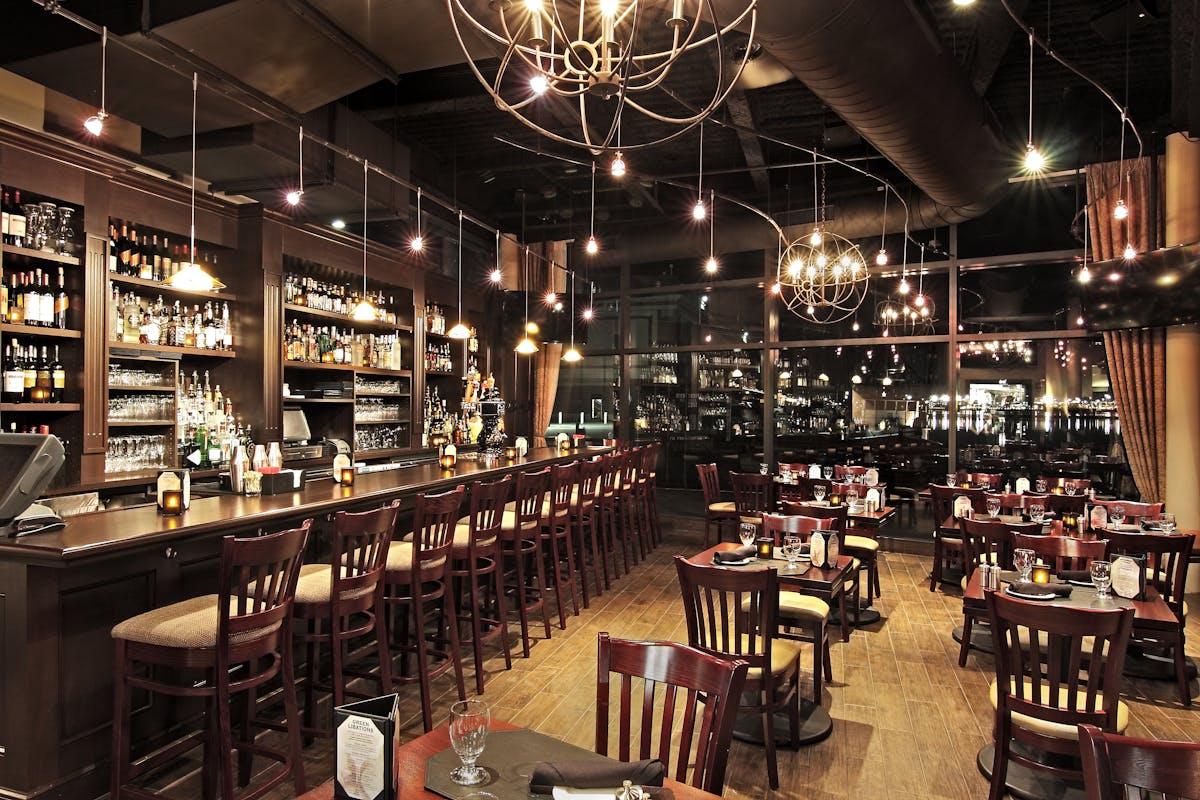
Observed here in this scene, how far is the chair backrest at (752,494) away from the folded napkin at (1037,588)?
319cm

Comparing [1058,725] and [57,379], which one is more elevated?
[57,379]

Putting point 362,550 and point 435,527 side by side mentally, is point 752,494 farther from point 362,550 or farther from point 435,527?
point 362,550

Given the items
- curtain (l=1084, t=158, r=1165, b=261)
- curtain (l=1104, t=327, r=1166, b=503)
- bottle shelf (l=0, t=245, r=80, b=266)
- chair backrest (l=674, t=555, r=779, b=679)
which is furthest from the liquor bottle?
curtain (l=1104, t=327, r=1166, b=503)

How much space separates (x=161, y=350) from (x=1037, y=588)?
565 centimetres

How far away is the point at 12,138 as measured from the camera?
13.7 feet

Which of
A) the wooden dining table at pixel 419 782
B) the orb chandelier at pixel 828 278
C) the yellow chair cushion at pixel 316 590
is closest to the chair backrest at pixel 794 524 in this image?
the yellow chair cushion at pixel 316 590

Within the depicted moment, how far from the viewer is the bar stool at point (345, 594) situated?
10.2 feet

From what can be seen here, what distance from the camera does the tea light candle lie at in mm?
3238

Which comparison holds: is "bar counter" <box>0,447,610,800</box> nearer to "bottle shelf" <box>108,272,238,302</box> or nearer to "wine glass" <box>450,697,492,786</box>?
"wine glass" <box>450,697,492,786</box>

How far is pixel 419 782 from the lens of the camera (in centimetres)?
152

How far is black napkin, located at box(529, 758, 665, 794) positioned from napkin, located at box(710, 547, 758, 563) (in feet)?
7.58

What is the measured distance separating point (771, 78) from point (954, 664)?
13.8 ft

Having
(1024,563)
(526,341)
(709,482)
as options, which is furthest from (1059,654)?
(526,341)

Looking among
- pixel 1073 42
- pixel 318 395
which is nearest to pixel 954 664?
pixel 1073 42
